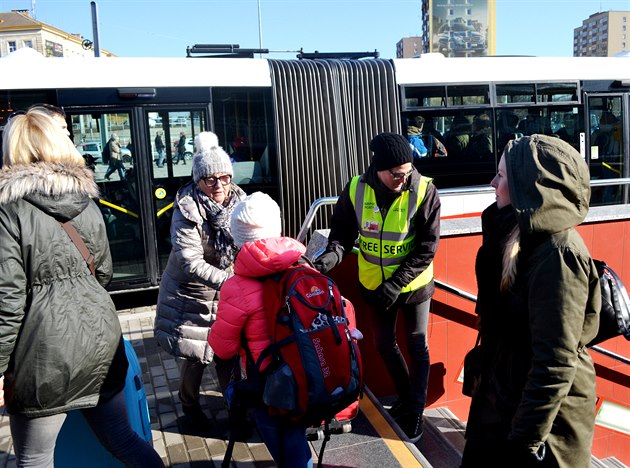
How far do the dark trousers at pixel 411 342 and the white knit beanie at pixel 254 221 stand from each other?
1436mm

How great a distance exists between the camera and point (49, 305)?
91.3 inches

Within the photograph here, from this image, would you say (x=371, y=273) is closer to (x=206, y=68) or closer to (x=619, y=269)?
(x=619, y=269)

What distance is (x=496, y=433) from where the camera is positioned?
7.49 feet

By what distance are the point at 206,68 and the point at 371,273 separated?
503 cm

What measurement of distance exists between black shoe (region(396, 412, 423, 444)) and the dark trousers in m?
0.05

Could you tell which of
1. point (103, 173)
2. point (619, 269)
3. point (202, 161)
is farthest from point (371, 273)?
point (103, 173)

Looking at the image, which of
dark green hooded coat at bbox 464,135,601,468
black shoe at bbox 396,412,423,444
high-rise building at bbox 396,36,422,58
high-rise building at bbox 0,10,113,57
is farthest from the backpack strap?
high-rise building at bbox 396,36,422,58

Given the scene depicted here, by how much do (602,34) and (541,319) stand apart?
181m

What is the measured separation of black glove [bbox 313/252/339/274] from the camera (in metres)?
3.67

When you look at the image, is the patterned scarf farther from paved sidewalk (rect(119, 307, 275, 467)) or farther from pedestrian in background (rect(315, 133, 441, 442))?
paved sidewalk (rect(119, 307, 275, 467))

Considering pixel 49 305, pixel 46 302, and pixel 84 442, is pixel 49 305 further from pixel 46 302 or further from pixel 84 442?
pixel 84 442

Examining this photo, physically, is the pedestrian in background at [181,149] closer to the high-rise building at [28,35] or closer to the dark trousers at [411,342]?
the dark trousers at [411,342]

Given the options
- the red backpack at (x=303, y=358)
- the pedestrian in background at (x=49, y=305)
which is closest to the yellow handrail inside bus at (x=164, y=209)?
the pedestrian in background at (x=49, y=305)

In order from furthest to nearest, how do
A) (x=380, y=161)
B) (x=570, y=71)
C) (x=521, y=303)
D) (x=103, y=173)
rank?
(x=570, y=71) < (x=103, y=173) < (x=380, y=161) < (x=521, y=303)
